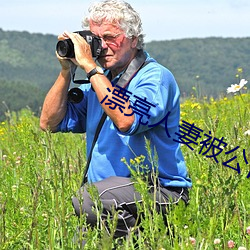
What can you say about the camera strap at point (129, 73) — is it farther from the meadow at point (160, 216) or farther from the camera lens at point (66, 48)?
the camera lens at point (66, 48)

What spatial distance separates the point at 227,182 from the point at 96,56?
3.78 feet

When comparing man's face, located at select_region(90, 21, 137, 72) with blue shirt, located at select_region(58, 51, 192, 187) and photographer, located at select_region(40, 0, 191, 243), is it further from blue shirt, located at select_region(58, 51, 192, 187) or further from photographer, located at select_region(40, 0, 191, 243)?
blue shirt, located at select_region(58, 51, 192, 187)

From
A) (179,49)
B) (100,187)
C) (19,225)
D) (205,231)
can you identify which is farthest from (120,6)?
(179,49)

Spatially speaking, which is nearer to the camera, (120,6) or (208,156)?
(208,156)

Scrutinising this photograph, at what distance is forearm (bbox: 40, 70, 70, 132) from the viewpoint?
385cm

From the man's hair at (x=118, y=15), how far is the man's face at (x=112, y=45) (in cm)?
3

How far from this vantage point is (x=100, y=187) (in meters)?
3.37

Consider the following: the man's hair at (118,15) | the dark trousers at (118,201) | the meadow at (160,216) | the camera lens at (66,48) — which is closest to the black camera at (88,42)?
the camera lens at (66,48)

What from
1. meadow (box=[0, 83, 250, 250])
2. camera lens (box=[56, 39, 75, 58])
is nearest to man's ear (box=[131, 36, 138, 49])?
camera lens (box=[56, 39, 75, 58])

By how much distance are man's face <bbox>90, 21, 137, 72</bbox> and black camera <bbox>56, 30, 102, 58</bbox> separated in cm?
5

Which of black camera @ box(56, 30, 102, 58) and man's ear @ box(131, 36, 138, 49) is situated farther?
man's ear @ box(131, 36, 138, 49)

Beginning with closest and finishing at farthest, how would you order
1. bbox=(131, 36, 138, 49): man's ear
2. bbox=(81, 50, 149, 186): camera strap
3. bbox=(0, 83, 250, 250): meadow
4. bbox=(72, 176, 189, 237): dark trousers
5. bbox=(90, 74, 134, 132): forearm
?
bbox=(0, 83, 250, 250): meadow < bbox=(90, 74, 134, 132): forearm < bbox=(72, 176, 189, 237): dark trousers < bbox=(81, 50, 149, 186): camera strap < bbox=(131, 36, 138, 49): man's ear

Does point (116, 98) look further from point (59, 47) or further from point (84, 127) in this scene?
point (84, 127)

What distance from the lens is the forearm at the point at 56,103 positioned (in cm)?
385
